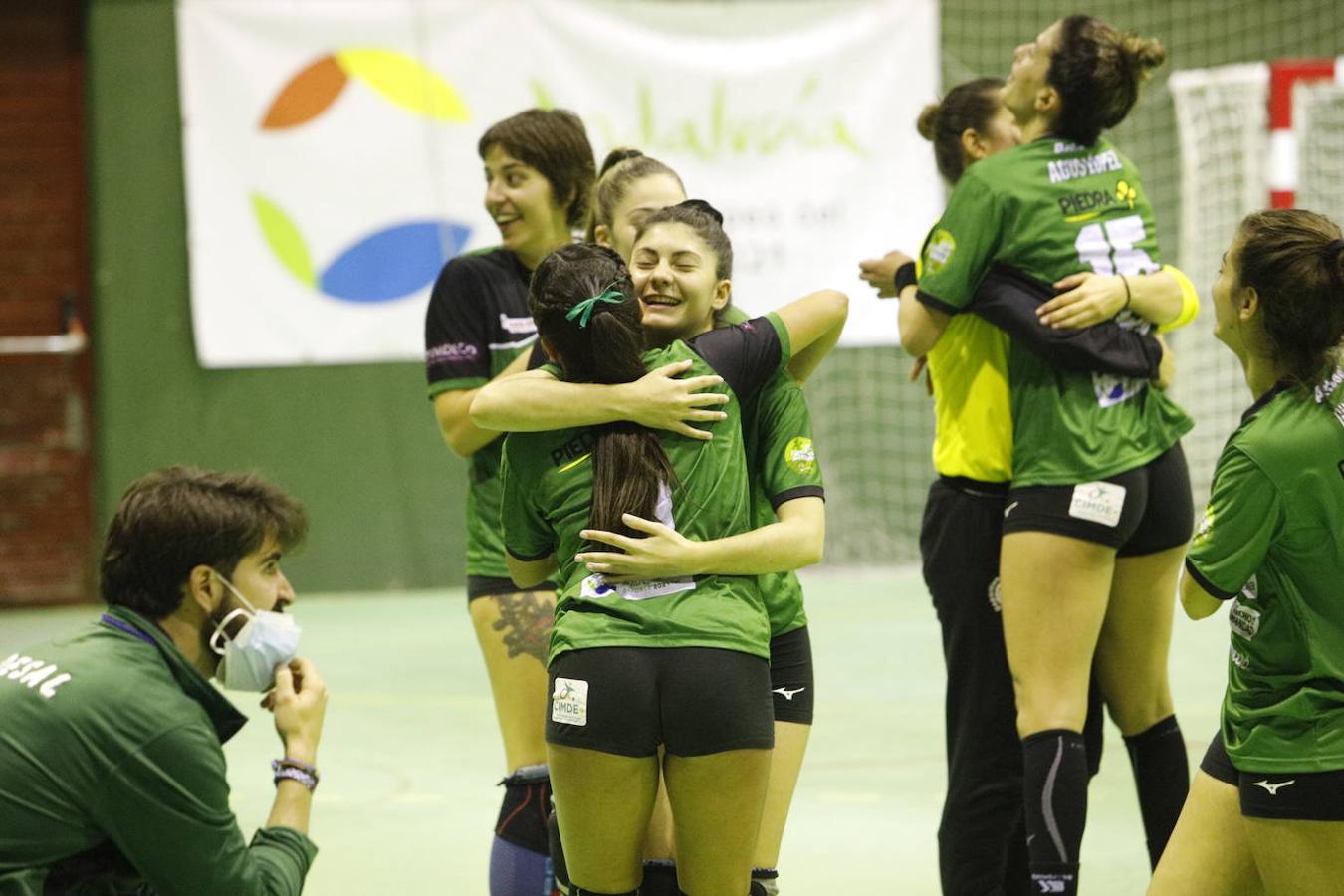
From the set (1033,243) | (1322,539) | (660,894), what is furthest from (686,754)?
(1033,243)

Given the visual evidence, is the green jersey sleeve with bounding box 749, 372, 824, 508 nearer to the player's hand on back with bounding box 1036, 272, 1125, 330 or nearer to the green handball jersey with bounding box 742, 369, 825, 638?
the green handball jersey with bounding box 742, 369, 825, 638

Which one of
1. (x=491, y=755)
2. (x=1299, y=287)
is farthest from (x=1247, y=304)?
(x=491, y=755)

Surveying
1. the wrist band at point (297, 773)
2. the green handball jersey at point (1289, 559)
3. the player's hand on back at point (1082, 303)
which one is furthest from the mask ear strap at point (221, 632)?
the player's hand on back at point (1082, 303)

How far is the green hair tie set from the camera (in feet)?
8.43

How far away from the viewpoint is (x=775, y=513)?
110 inches

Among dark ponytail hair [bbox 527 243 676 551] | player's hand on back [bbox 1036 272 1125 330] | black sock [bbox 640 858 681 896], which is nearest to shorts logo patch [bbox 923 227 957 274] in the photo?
player's hand on back [bbox 1036 272 1125 330]

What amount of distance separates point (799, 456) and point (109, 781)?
1.22m

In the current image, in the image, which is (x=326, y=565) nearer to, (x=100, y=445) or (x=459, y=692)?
(x=100, y=445)

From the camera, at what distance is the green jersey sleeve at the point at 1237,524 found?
251cm

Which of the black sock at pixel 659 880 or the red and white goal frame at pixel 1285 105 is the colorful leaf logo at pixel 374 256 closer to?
the red and white goal frame at pixel 1285 105

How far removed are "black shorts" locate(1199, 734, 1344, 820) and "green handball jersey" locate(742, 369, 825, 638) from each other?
829 mm

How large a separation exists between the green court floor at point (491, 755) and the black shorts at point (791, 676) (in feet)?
4.27

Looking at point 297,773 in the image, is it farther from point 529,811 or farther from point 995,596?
point 995,596

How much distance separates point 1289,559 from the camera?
2549 millimetres
